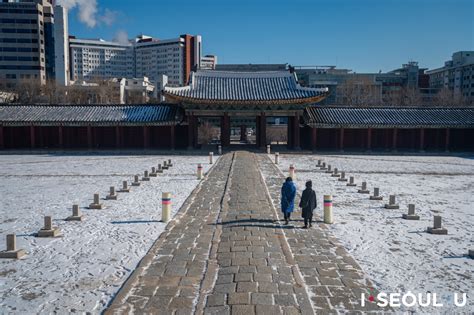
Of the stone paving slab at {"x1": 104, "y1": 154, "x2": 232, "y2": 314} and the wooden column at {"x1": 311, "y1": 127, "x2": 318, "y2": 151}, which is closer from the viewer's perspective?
the stone paving slab at {"x1": 104, "y1": 154, "x2": 232, "y2": 314}

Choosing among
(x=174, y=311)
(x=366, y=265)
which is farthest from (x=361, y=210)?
(x=174, y=311)

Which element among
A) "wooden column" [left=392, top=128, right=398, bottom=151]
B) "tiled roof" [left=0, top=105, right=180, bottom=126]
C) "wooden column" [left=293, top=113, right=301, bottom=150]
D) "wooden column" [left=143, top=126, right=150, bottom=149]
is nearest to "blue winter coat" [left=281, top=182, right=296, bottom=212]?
"wooden column" [left=293, top=113, right=301, bottom=150]

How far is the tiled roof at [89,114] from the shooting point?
36247 mm

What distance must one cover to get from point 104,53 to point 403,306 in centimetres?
14742

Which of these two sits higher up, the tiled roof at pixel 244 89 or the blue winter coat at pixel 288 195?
the tiled roof at pixel 244 89

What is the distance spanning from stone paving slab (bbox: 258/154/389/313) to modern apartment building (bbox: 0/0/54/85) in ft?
317

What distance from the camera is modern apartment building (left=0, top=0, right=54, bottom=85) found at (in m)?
92.1

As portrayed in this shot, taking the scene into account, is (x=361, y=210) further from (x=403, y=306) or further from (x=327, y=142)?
(x=327, y=142)

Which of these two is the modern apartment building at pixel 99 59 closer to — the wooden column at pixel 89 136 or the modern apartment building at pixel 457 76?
the modern apartment building at pixel 457 76

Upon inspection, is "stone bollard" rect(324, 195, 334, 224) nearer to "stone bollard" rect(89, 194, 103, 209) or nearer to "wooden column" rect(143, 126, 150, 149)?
"stone bollard" rect(89, 194, 103, 209)

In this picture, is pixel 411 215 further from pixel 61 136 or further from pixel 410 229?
pixel 61 136

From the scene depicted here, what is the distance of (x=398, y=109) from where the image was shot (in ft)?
127

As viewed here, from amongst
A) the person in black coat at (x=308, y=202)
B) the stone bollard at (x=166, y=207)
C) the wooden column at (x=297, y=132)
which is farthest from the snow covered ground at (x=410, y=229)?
the wooden column at (x=297, y=132)

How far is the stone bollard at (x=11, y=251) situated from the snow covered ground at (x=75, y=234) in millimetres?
190
